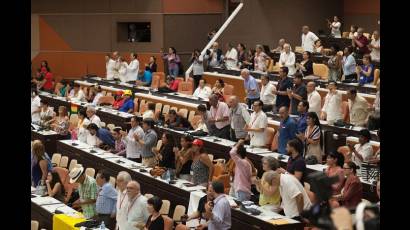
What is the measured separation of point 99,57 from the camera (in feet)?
94.0

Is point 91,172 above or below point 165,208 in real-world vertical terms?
above

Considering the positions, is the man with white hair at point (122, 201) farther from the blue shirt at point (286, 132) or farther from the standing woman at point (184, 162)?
the blue shirt at point (286, 132)

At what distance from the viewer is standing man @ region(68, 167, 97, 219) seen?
11938 millimetres

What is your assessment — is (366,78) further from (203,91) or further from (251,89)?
(203,91)

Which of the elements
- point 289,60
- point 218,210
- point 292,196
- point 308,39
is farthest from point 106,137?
point 308,39

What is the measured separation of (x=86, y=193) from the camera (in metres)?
12.0

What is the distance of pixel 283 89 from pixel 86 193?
626cm

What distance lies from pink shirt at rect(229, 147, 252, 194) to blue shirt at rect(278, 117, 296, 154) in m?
2.32

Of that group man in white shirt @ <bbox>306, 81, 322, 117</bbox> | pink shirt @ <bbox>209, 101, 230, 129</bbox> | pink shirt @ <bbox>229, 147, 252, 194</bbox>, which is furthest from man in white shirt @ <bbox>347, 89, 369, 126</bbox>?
pink shirt @ <bbox>229, 147, 252, 194</bbox>
